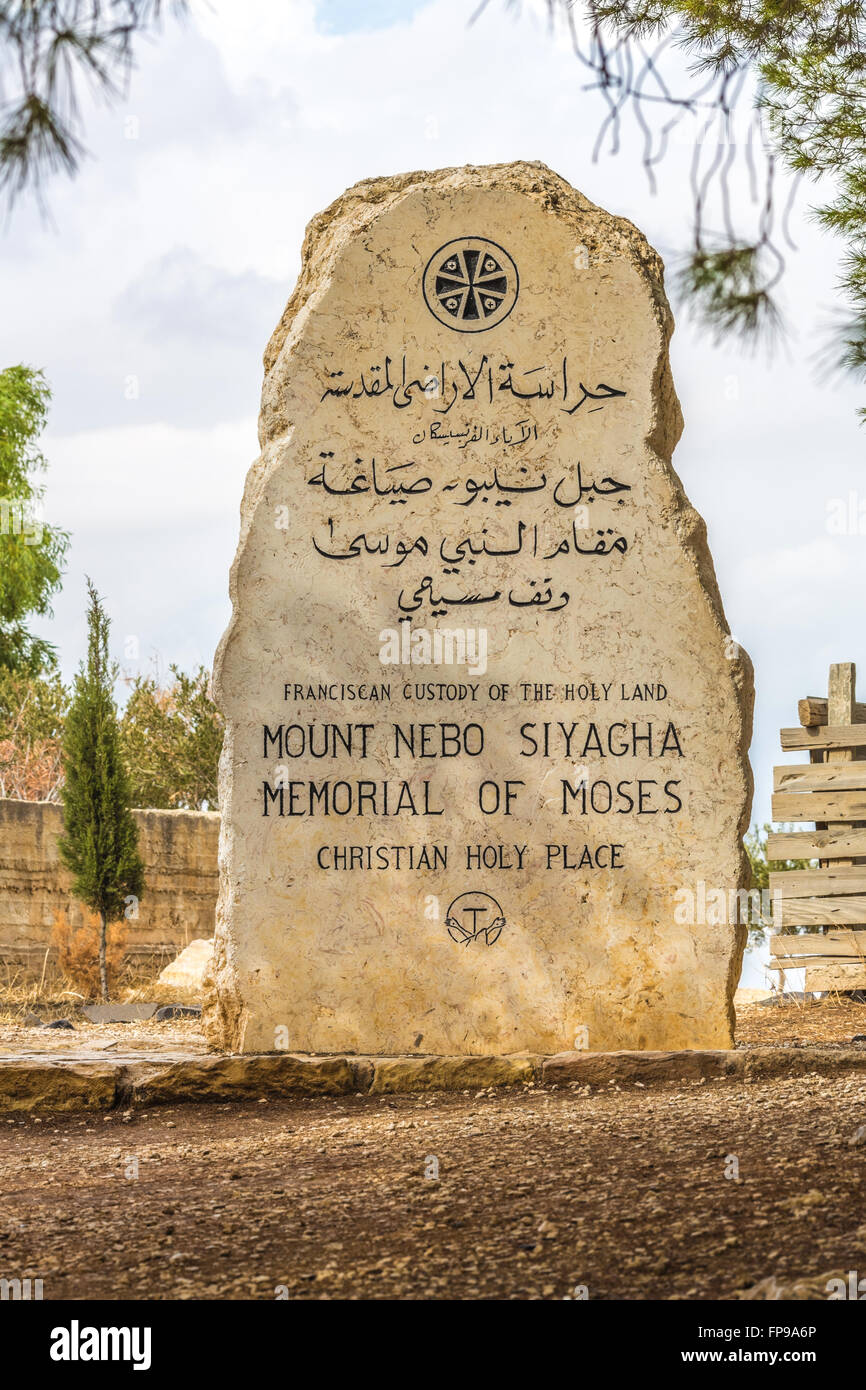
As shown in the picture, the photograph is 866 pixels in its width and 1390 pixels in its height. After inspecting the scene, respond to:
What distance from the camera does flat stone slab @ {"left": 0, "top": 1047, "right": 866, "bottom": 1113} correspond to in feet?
19.5

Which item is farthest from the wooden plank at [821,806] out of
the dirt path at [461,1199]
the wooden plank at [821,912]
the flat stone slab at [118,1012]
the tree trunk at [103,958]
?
the tree trunk at [103,958]

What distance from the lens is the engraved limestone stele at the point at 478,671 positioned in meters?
6.24

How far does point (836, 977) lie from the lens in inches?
439

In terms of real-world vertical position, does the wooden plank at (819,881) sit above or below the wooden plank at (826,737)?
below

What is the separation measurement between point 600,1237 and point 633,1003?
2702 mm

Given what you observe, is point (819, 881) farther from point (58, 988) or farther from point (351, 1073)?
point (58, 988)

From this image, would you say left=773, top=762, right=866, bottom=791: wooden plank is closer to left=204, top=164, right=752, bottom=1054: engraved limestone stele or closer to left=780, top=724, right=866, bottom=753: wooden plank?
left=780, top=724, right=866, bottom=753: wooden plank

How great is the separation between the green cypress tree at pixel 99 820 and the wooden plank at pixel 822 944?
6133mm

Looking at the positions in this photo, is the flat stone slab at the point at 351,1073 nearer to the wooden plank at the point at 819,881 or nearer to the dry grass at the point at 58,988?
the wooden plank at the point at 819,881

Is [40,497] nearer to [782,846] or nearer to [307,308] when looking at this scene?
[782,846]

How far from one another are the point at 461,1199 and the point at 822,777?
7.76 meters

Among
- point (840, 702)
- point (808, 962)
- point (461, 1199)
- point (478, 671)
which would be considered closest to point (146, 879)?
point (808, 962)

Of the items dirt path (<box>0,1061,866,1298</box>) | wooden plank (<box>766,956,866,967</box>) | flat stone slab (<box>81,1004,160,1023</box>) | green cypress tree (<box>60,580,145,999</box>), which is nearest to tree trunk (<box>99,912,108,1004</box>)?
green cypress tree (<box>60,580,145,999</box>)

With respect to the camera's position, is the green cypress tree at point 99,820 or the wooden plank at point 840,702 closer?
the wooden plank at point 840,702
